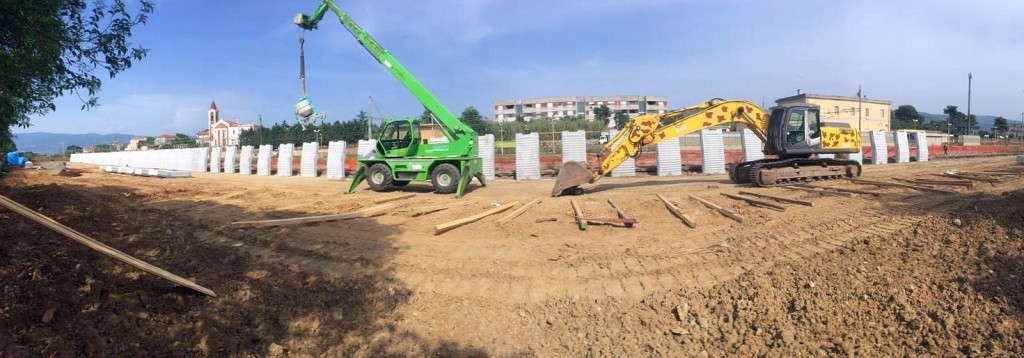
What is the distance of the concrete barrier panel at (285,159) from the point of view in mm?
24641

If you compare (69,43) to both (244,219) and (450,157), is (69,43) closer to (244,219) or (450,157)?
(244,219)

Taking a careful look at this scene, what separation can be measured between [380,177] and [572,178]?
6099 mm

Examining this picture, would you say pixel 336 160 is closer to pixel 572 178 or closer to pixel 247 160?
pixel 247 160

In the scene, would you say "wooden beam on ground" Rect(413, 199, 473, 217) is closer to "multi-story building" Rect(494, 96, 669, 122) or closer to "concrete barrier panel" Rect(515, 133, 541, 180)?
"concrete barrier panel" Rect(515, 133, 541, 180)

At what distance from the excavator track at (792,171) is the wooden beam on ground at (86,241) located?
516 inches

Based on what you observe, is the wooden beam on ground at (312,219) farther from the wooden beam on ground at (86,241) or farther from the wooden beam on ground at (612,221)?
the wooden beam on ground at (612,221)

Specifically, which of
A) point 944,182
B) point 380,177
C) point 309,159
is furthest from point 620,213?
point 309,159

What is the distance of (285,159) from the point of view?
2488 centimetres

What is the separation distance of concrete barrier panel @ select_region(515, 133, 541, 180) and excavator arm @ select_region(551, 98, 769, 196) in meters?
6.33

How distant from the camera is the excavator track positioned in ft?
44.3

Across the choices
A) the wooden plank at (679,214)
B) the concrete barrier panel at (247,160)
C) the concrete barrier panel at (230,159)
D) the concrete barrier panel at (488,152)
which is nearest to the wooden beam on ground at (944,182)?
the wooden plank at (679,214)

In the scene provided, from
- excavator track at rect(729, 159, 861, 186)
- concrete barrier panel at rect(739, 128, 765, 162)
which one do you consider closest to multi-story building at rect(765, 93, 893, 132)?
concrete barrier panel at rect(739, 128, 765, 162)

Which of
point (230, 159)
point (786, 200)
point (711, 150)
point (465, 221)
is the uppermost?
point (230, 159)

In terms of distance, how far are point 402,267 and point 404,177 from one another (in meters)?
9.48
